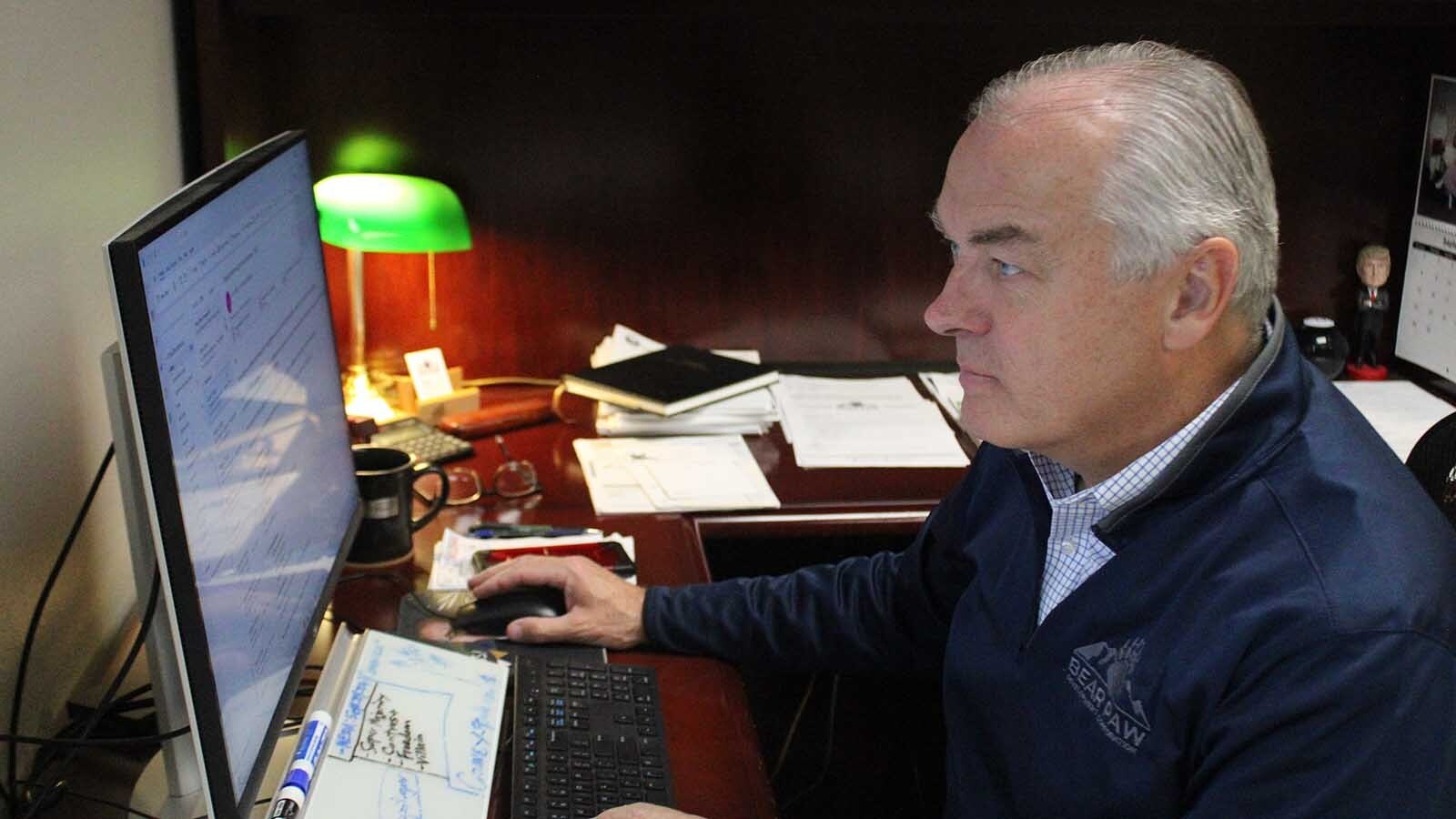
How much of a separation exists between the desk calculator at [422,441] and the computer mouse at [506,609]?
509 millimetres

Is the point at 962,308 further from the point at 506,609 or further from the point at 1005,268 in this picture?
the point at 506,609

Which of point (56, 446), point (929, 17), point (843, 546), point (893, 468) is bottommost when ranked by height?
point (843, 546)

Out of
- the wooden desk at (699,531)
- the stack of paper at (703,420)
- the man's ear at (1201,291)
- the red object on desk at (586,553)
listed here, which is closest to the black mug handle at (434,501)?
the wooden desk at (699,531)

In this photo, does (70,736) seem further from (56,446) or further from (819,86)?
(819,86)

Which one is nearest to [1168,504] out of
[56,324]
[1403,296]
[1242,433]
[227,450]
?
[1242,433]

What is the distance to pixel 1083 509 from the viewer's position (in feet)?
4.20

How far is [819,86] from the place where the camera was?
7.34 feet

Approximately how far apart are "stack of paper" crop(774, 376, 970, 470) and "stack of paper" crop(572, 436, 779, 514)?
0.33ft

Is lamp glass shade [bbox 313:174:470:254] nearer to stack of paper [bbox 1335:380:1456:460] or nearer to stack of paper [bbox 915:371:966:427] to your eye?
stack of paper [bbox 915:371:966:427]

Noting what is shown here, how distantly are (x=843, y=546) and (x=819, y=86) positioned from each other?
779 mm

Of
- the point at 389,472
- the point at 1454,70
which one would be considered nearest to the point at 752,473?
the point at 389,472

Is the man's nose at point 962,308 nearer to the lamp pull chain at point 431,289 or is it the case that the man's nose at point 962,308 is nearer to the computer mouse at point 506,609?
the computer mouse at point 506,609

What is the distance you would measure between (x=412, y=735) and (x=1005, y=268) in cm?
60

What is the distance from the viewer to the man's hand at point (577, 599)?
143cm
